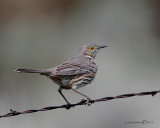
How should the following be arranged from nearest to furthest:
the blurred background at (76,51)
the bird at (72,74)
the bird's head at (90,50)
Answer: the bird at (72,74)
the bird's head at (90,50)
the blurred background at (76,51)

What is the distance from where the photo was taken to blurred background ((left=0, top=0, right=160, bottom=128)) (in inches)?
505

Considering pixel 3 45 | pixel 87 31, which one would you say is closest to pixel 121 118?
pixel 87 31

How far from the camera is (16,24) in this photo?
53.1 ft

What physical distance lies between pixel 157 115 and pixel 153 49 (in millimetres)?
3133

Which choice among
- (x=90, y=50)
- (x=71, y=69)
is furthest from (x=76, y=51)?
(x=71, y=69)

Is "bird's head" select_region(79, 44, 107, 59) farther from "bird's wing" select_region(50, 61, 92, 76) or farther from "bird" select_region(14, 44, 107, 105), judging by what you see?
"bird's wing" select_region(50, 61, 92, 76)

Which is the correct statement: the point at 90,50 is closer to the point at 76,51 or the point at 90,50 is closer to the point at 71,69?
the point at 71,69

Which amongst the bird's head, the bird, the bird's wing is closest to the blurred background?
the bird's head

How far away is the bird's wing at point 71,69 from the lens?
25.5 feet

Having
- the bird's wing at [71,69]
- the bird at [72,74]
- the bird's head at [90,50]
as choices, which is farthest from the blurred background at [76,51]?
the bird's wing at [71,69]

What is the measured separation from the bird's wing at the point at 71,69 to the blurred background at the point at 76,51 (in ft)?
15.0

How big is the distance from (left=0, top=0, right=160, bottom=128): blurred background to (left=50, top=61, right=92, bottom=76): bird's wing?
4.57 meters

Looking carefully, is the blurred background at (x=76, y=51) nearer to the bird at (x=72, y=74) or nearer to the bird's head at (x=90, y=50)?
the bird's head at (x=90, y=50)

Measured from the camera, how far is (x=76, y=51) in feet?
48.6
